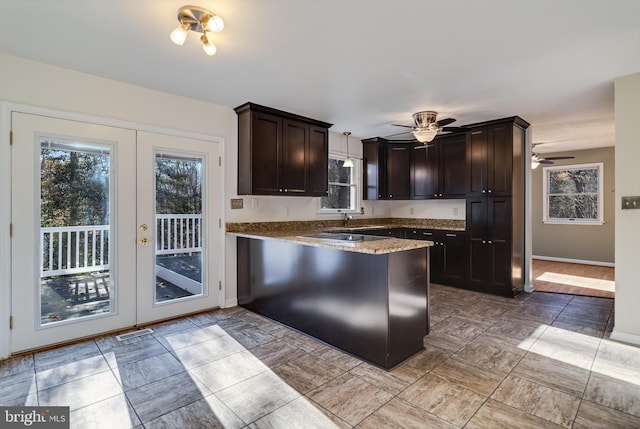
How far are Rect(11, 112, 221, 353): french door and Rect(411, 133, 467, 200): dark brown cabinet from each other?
3.43 metres

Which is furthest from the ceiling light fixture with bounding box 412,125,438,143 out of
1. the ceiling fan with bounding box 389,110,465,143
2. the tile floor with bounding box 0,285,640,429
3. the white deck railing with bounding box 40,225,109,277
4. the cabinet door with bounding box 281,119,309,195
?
the white deck railing with bounding box 40,225,109,277

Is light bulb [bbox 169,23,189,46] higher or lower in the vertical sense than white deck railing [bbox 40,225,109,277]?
higher

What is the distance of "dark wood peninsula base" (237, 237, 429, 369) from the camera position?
8.25 feet

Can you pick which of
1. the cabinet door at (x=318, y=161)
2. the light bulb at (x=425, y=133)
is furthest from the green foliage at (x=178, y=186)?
the light bulb at (x=425, y=133)

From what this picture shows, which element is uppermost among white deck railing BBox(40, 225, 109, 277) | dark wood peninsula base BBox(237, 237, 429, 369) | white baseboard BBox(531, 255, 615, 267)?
white deck railing BBox(40, 225, 109, 277)

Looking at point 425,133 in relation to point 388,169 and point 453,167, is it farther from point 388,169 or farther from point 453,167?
point 388,169

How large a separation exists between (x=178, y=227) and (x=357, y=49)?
2.65m

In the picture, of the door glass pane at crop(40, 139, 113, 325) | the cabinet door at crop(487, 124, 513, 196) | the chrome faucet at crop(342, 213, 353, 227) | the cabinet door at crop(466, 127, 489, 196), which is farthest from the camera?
the chrome faucet at crop(342, 213, 353, 227)

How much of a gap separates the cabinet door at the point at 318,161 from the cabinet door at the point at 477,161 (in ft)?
7.14

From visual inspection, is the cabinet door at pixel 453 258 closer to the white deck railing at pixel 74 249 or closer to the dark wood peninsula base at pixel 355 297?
the dark wood peninsula base at pixel 355 297

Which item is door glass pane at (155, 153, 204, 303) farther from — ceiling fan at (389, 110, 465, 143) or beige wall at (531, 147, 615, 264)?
beige wall at (531, 147, 615, 264)

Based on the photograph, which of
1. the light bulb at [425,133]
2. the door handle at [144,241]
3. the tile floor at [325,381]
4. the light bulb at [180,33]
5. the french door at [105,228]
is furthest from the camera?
the light bulb at [425,133]

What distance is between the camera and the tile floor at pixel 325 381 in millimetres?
1942

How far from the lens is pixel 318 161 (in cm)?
466
